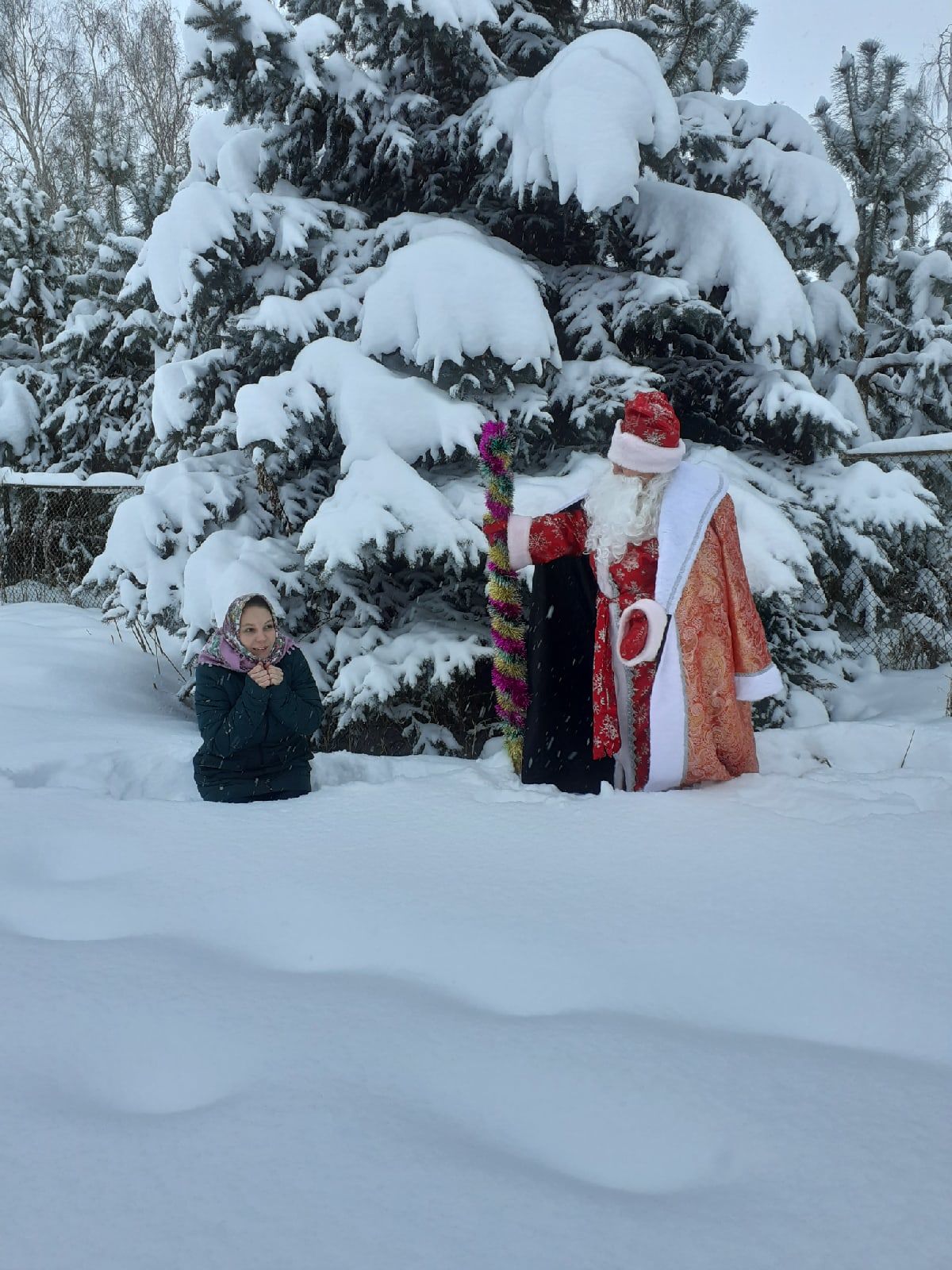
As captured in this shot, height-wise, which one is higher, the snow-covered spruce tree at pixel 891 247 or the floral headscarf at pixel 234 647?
the snow-covered spruce tree at pixel 891 247

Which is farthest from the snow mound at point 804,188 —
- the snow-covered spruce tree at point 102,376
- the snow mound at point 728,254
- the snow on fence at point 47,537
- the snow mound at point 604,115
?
the snow-covered spruce tree at point 102,376

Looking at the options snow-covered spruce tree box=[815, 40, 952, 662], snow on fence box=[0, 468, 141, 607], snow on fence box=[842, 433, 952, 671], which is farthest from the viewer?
snow on fence box=[0, 468, 141, 607]

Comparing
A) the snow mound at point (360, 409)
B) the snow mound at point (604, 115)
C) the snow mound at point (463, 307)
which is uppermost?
the snow mound at point (604, 115)

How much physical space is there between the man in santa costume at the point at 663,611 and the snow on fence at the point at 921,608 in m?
3.77

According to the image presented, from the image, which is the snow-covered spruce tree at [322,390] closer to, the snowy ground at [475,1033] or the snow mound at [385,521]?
the snow mound at [385,521]

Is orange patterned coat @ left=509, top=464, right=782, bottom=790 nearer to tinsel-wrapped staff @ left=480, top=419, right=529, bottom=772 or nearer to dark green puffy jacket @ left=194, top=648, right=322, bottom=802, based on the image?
tinsel-wrapped staff @ left=480, top=419, right=529, bottom=772

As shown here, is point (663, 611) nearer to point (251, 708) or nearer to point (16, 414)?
point (251, 708)

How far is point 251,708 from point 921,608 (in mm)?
5454

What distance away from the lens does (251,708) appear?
3342 mm

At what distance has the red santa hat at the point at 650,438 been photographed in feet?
10.2

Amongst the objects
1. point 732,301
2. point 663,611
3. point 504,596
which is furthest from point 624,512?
point 732,301

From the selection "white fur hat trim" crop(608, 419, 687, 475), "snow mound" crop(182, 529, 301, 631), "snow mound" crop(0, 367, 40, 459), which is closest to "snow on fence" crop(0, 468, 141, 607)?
"snow mound" crop(0, 367, 40, 459)

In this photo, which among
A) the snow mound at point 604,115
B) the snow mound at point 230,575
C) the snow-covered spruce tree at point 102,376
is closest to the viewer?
the snow mound at point 604,115

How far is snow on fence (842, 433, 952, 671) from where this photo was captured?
21.5 feet
